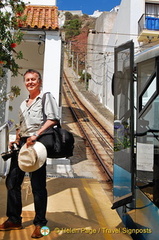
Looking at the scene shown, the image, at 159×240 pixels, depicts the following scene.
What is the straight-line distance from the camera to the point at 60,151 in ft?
9.77

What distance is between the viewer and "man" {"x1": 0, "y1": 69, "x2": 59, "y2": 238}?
3.01m

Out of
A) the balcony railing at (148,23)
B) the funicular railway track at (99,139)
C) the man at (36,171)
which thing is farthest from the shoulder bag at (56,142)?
the balcony railing at (148,23)

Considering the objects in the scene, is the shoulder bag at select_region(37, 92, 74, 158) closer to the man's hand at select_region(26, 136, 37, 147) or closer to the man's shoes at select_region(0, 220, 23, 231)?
the man's hand at select_region(26, 136, 37, 147)

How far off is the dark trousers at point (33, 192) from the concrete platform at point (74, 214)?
8.3 inches

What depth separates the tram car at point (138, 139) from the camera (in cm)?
296

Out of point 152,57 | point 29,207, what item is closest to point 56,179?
point 29,207

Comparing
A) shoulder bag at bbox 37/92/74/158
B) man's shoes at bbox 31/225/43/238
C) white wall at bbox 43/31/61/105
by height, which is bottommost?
man's shoes at bbox 31/225/43/238

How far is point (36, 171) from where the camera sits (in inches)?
120

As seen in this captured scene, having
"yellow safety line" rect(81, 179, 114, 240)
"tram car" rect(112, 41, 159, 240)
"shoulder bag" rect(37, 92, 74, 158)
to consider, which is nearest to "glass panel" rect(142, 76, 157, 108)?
"tram car" rect(112, 41, 159, 240)

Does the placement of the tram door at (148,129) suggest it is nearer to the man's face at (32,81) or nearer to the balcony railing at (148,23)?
the man's face at (32,81)

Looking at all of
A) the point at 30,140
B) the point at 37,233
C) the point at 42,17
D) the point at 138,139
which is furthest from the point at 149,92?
the point at 42,17

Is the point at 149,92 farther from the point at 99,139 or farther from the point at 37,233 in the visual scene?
the point at 99,139

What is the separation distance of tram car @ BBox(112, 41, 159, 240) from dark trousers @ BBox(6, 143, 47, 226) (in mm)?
844

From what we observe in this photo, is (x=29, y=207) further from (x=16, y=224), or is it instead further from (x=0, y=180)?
(x=0, y=180)
